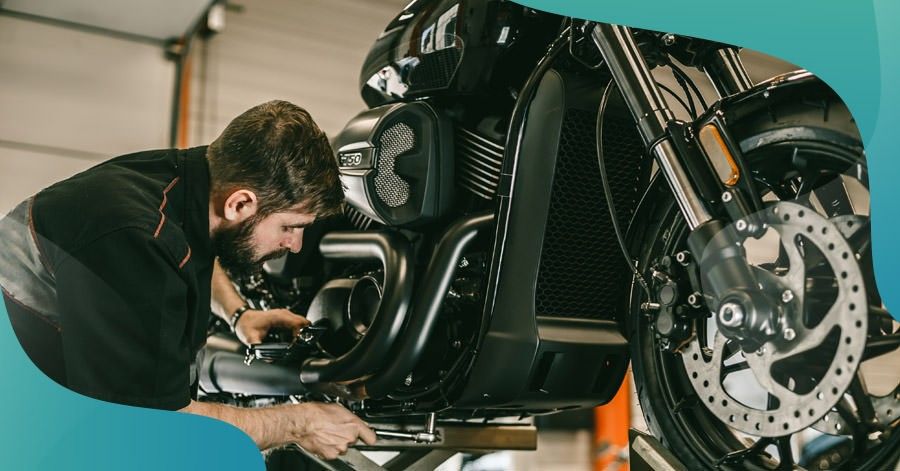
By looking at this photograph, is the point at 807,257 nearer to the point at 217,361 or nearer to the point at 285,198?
the point at 285,198

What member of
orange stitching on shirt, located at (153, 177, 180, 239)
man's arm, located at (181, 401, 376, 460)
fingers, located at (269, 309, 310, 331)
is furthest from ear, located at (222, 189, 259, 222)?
fingers, located at (269, 309, 310, 331)

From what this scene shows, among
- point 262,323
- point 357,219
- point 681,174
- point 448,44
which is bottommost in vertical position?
point 262,323

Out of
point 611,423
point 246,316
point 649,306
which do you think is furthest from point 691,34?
point 611,423

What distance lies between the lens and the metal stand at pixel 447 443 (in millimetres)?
1792

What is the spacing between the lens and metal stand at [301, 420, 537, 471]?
179 cm

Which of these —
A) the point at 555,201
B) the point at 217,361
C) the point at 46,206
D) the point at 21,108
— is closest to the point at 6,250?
the point at 46,206

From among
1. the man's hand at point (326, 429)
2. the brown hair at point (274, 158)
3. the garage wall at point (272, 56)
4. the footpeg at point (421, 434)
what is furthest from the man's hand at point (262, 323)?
the garage wall at point (272, 56)

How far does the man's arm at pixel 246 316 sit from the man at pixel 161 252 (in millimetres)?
374

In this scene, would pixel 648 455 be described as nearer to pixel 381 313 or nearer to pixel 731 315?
pixel 731 315

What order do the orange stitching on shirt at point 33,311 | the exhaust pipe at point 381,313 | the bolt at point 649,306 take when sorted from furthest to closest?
the exhaust pipe at point 381,313 < the bolt at point 649,306 < the orange stitching on shirt at point 33,311

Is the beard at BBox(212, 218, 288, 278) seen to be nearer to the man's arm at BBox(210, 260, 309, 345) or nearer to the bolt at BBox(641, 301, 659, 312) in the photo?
the man's arm at BBox(210, 260, 309, 345)

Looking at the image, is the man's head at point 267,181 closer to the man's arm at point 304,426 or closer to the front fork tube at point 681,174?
the man's arm at point 304,426

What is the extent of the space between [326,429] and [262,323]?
481 mm

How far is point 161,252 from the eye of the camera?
1118 mm
